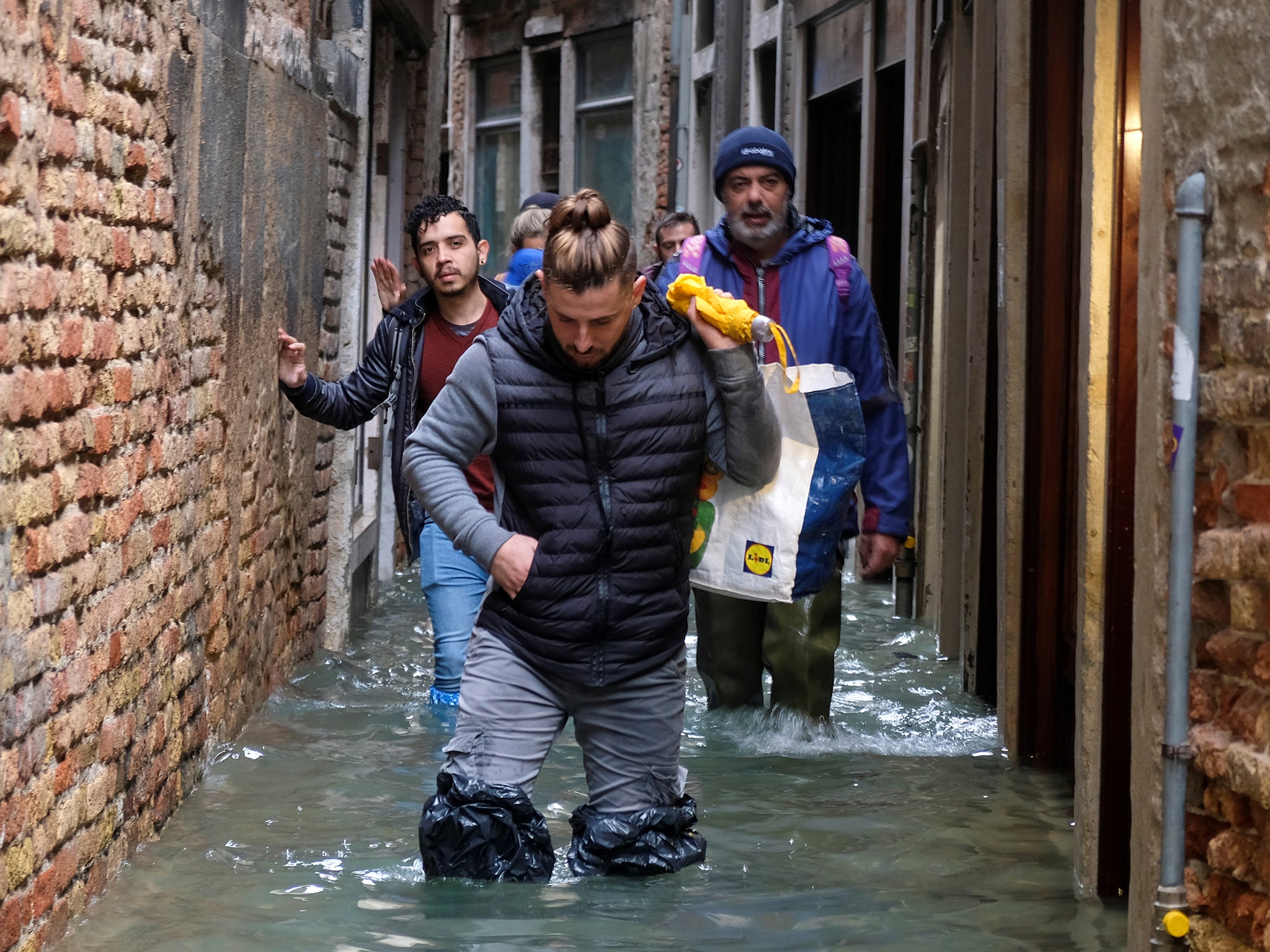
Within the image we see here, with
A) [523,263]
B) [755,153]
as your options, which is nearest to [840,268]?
[755,153]

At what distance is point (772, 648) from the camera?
5.75 meters

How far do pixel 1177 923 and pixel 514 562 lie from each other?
1.50 metres

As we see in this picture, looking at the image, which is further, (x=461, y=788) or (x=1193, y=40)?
(x=461, y=788)

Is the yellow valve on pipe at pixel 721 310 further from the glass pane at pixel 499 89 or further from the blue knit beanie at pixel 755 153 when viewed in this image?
the glass pane at pixel 499 89

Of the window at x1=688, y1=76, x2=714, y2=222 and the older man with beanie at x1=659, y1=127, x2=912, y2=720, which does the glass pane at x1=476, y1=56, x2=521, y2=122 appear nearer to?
the window at x1=688, y1=76, x2=714, y2=222

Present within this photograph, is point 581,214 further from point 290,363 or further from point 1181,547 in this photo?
point 290,363

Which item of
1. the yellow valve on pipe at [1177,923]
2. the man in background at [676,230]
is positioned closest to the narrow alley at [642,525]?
the yellow valve on pipe at [1177,923]

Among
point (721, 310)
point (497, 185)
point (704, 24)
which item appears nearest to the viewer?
point (721, 310)

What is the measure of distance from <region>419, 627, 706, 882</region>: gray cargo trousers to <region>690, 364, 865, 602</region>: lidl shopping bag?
347 millimetres

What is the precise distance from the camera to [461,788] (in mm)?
3961

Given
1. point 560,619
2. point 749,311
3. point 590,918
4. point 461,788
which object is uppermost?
point 749,311

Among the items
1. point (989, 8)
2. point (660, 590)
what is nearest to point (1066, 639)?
point (660, 590)

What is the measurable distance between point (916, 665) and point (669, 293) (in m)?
3.89

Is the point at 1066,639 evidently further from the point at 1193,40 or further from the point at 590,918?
the point at 1193,40
